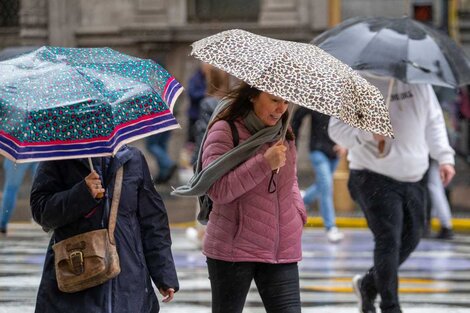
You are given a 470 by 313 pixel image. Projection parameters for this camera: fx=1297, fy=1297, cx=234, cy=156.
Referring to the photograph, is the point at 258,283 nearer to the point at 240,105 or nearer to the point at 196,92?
the point at 240,105

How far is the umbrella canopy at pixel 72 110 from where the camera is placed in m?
5.07

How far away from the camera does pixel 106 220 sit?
5.55 metres

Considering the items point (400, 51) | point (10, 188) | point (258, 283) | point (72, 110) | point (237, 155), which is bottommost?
point (10, 188)

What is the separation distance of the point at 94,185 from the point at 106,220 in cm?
21

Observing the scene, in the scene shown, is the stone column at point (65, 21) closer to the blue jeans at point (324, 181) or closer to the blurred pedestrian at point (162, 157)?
the blurred pedestrian at point (162, 157)

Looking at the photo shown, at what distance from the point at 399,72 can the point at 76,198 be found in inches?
109

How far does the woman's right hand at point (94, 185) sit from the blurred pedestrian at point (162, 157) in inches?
554

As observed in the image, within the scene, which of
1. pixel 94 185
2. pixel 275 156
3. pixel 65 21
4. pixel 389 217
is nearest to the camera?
pixel 94 185

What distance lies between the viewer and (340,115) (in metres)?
5.51

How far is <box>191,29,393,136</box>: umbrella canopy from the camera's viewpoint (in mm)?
5512

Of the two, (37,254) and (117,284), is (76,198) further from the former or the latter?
(37,254)

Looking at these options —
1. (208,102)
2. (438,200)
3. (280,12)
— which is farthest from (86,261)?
(280,12)

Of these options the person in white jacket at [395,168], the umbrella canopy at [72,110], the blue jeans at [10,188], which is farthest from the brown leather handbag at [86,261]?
the blue jeans at [10,188]

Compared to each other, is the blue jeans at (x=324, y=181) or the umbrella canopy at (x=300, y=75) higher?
the umbrella canopy at (x=300, y=75)
